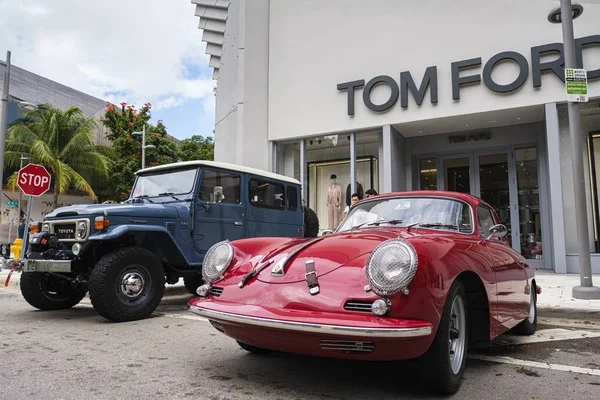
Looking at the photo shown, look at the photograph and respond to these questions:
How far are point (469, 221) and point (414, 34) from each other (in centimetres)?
942

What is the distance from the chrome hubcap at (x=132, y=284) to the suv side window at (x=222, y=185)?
1494mm

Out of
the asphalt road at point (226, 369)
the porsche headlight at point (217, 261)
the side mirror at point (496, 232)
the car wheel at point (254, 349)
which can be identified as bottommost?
the asphalt road at point (226, 369)

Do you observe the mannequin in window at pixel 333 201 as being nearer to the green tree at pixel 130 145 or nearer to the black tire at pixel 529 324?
the black tire at pixel 529 324

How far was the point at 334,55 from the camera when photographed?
13.1m

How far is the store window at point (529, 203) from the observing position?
12.0m

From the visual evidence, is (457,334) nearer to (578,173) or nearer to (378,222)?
(378,222)

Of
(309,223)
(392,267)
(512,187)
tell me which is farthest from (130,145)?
(392,267)

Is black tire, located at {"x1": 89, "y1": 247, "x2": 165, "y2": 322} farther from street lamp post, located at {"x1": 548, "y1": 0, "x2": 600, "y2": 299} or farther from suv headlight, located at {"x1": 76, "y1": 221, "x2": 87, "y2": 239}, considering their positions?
street lamp post, located at {"x1": 548, "y1": 0, "x2": 600, "y2": 299}

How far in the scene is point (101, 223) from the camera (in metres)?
5.34

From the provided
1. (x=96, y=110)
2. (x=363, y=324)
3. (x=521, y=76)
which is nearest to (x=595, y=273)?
(x=521, y=76)

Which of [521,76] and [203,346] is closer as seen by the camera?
[203,346]

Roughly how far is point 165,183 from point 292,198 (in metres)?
2.33

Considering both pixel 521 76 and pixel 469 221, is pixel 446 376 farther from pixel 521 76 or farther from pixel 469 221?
pixel 521 76

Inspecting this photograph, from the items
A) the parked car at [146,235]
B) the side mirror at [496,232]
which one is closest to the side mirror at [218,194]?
the parked car at [146,235]
